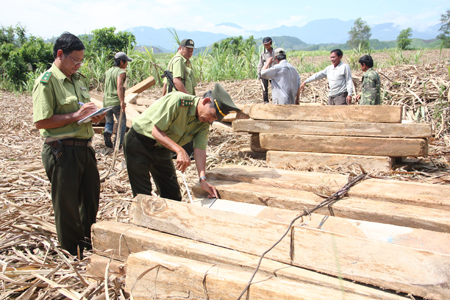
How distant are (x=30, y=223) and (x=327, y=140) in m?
3.55

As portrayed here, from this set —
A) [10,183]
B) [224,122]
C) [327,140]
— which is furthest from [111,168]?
[327,140]

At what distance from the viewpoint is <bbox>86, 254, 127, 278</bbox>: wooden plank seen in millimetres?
2166

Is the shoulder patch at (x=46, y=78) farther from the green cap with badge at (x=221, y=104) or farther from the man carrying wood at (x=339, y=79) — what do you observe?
the man carrying wood at (x=339, y=79)

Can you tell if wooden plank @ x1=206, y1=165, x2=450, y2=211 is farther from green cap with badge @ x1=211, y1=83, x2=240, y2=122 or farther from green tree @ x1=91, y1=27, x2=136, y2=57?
green tree @ x1=91, y1=27, x2=136, y2=57

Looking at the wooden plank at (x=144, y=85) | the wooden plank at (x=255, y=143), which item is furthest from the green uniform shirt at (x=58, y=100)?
the wooden plank at (x=144, y=85)

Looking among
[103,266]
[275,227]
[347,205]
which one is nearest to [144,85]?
[103,266]

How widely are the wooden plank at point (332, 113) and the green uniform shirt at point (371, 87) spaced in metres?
1.46

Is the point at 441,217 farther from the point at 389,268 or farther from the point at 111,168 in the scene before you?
the point at 111,168

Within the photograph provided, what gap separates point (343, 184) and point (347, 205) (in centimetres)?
42

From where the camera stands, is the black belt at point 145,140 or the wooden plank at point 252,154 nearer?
the black belt at point 145,140

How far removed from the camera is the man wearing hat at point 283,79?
18.6 ft

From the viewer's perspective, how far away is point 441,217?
195 cm

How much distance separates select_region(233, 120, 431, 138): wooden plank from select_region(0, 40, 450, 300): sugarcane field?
0.01 m

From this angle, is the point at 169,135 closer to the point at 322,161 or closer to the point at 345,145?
the point at 322,161
